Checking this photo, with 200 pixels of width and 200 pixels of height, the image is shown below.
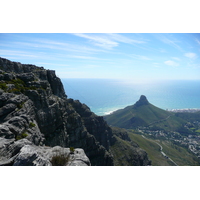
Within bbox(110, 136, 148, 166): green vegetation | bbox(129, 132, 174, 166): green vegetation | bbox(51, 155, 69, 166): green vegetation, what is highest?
bbox(51, 155, 69, 166): green vegetation

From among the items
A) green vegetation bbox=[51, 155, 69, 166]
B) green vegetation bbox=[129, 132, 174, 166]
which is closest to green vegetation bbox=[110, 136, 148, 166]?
green vegetation bbox=[129, 132, 174, 166]

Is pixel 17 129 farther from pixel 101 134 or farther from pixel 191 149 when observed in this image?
pixel 191 149

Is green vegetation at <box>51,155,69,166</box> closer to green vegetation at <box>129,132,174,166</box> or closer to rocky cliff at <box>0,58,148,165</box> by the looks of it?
rocky cliff at <box>0,58,148,165</box>

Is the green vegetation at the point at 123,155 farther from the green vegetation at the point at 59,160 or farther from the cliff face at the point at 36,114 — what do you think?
the green vegetation at the point at 59,160

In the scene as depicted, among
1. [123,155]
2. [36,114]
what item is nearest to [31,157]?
[36,114]

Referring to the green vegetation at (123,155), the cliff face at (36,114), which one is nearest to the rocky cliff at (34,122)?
the cliff face at (36,114)

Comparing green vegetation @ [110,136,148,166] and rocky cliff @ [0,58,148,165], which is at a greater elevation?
rocky cliff @ [0,58,148,165]

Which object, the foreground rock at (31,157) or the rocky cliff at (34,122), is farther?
the rocky cliff at (34,122)

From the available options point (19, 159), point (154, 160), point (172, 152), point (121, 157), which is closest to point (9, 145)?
point (19, 159)

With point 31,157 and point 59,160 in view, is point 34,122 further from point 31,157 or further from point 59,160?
point 31,157

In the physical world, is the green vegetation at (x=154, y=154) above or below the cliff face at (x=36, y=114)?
below
